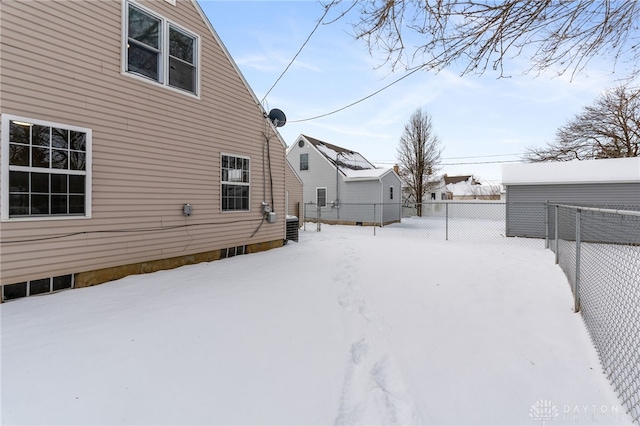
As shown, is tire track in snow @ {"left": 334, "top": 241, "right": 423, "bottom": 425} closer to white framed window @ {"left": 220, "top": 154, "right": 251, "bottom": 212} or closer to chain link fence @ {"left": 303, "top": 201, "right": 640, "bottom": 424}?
chain link fence @ {"left": 303, "top": 201, "right": 640, "bottom": 424}

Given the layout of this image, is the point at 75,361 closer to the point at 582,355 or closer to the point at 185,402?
the point at 185,402

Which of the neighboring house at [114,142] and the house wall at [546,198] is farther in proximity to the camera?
the house wall at [546,198]

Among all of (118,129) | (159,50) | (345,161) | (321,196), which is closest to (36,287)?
(118,129)

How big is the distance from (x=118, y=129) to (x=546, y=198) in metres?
14.3

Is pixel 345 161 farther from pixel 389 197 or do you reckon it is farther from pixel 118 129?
pixel 118 129

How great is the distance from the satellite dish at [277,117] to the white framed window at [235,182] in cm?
163

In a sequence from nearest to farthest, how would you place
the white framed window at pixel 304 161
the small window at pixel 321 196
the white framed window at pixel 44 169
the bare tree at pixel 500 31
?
the bare tree at pixel 500 31
the white framed window at pixel 44 169
the small window at pixel 321 196
the white framed window at pixel 304 161

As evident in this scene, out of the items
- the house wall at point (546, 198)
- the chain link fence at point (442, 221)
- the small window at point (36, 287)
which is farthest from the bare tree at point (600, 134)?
the small window at point (36, 287)

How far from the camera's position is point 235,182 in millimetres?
7109

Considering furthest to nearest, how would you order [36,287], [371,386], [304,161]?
[304,161] < [36,287] < [371,386]

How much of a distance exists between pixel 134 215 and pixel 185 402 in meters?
4.14

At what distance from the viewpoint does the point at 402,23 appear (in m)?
3.29

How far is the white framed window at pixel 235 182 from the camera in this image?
22.5 ft

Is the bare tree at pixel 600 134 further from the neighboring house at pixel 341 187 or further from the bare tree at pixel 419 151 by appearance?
the neighboring house at pixel 341 187
